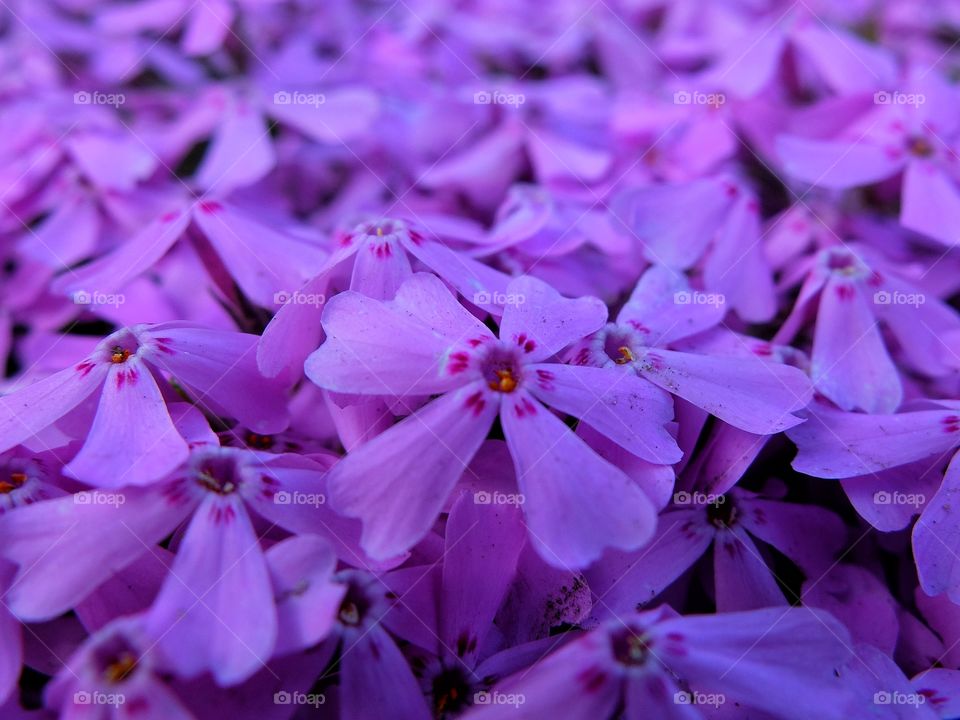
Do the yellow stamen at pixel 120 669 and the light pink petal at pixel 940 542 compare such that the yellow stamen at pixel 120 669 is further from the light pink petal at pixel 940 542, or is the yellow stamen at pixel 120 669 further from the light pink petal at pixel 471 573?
the light pink petal at pixel 940 542

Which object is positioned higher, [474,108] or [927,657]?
[474,108]

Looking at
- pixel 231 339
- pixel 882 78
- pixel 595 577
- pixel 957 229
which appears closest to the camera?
pixel 595 577

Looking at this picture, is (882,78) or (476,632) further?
(882,78)

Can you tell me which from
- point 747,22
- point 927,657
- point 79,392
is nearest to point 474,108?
point 747,22

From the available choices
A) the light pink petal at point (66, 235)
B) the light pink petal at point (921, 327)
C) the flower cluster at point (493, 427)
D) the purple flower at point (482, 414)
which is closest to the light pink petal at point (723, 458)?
the flower cluster at point (493, 427)

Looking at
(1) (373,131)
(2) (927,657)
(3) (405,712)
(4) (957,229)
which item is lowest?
(2) (927,657)

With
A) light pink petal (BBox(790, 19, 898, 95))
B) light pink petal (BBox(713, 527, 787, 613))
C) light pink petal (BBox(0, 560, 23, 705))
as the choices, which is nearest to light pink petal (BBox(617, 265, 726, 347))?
light pink petal (BBox(713, 527, 787, 613))

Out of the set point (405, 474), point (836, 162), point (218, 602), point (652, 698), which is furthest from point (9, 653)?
point (836, 162)

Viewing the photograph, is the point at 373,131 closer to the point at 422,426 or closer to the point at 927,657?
the point at 422,426

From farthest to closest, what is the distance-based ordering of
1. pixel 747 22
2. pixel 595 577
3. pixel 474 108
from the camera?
pixel 747 22
pixel 474 108
pixel 595 577
